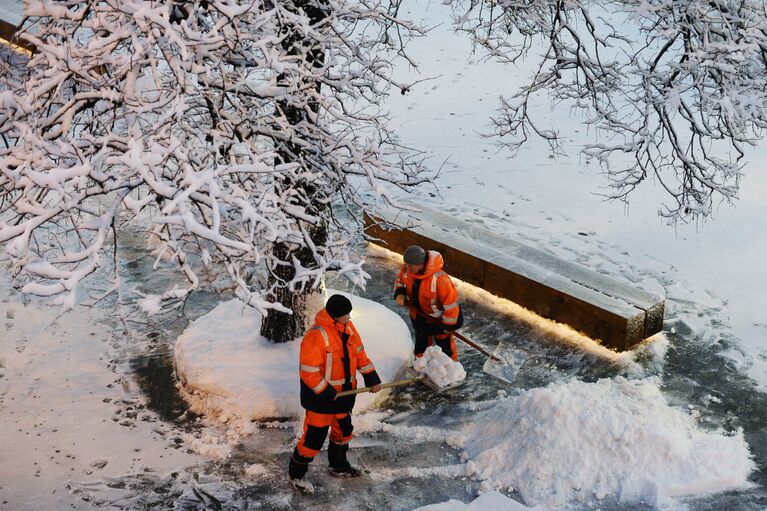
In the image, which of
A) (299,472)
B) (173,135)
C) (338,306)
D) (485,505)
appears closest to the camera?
(173,135)

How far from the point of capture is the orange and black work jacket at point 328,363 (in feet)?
20.8

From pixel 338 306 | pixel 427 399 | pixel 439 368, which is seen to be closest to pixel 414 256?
pixel 439 368

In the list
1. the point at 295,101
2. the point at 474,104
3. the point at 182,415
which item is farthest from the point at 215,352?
the point at 474,104

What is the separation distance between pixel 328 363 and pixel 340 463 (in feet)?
2.95

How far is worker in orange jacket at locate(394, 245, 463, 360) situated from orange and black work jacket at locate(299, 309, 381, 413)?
1411mm

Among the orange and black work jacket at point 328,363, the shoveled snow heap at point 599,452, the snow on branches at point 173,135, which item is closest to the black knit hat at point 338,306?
the orange and black work jacket at point 328,363

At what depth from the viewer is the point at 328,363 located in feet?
21.3

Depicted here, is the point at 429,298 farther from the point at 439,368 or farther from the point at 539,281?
the point at 539,281

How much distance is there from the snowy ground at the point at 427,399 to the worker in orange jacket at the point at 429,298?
55 cm

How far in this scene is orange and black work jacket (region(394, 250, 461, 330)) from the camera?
25.9ft

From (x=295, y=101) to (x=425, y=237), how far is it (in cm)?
436

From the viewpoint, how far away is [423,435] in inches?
287

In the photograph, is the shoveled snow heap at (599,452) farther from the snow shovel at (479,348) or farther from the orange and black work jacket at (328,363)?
the orange and black work jacket at (328,363)

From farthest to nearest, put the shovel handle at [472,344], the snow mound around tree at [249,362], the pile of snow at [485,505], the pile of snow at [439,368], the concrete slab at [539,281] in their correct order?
the concrete slab at [539,281]
the shovel handle at [472,344]
the pile of snow at [439,368]
the snow mound around tree at [249,362]
the pile of snow at [485,505]
